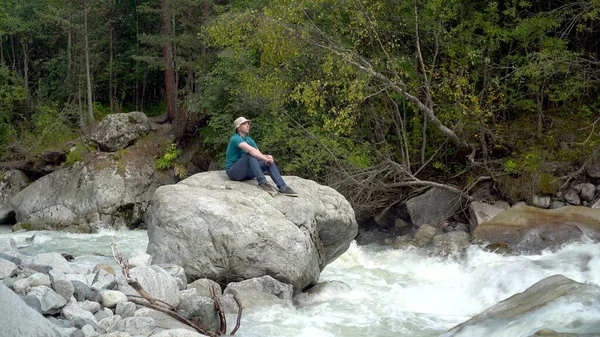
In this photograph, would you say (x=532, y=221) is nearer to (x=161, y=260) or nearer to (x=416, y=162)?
(x=416, y=162)

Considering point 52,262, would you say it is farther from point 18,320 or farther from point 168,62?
point 168,62

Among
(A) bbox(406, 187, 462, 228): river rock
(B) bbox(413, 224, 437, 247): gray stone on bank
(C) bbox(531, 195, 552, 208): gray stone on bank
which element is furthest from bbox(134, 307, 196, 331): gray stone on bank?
(C) bbox(531, 195, 552, 208): gray stone on bank

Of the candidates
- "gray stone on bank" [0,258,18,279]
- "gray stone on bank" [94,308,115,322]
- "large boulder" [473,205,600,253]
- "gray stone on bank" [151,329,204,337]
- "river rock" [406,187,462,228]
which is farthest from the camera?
"river rock" [406,187,462,228]

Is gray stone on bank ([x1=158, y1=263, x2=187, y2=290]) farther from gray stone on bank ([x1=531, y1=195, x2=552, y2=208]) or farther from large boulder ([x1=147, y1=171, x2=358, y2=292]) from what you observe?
gray stone on bank ([x1=531, y1=195, x2=552, y2=208])

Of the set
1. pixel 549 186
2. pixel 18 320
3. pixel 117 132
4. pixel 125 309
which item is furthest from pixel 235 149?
pixel 117 132

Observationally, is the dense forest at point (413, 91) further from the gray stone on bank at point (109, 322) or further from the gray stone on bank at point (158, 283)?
the gray stone on bank at point (109, 322)

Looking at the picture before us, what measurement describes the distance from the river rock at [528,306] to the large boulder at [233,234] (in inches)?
109

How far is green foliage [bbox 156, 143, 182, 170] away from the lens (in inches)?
866

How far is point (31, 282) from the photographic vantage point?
26.1 ft

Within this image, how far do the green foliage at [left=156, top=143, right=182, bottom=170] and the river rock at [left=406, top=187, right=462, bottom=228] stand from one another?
8735 millimetres

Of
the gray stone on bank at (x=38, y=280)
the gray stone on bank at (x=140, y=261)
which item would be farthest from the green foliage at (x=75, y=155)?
the gray stone on bank at (x=38, y=280)

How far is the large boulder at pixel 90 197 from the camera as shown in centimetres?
1998

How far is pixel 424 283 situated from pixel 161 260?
4.49 metres

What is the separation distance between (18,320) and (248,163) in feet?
19.0
